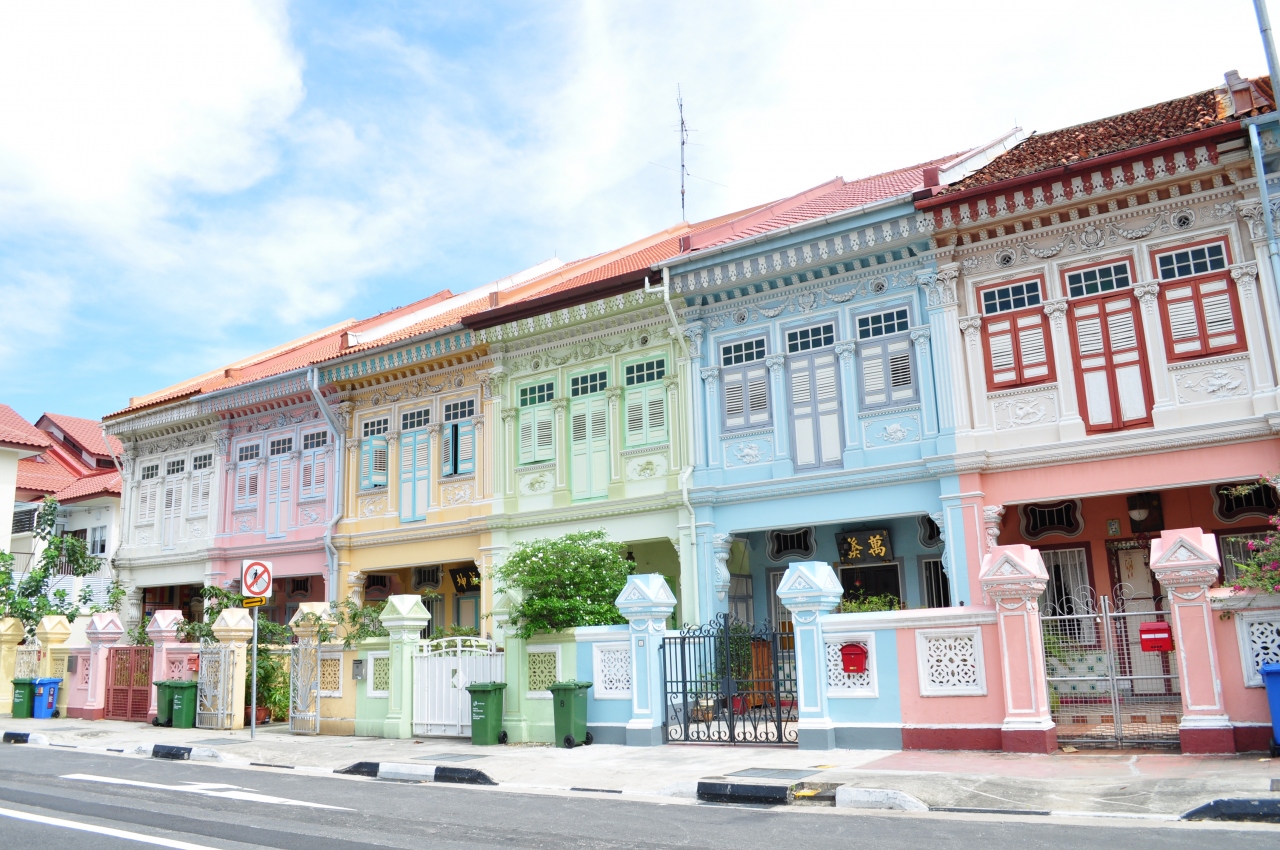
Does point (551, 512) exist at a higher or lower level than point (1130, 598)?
higher

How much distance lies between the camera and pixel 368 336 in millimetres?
24547

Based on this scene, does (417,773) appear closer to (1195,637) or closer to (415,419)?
(1195,637)

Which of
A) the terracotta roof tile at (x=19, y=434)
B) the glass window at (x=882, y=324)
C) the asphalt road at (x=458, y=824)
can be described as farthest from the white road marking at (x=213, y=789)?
the terracotta roof tile at (x=19, y=434)

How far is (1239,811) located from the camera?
7.60 metres

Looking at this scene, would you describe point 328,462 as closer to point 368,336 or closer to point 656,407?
point 368,336

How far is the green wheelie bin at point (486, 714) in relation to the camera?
1419 cm

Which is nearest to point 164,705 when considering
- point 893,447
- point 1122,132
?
point 893,447

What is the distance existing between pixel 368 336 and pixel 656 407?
924cm

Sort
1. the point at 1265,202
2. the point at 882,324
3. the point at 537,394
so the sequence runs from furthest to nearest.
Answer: the point at 537,394 → the point at 882,324 → the point at 1265,202

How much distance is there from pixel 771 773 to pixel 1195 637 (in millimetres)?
4333

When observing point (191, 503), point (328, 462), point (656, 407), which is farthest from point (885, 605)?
point (191, 503)

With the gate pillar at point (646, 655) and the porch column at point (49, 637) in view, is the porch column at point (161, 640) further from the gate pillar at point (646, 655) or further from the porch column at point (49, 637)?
the gate pillar at point (646, 655)

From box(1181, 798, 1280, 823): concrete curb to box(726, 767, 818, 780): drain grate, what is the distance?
11.2 ft

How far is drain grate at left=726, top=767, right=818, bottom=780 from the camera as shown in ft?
32.7
